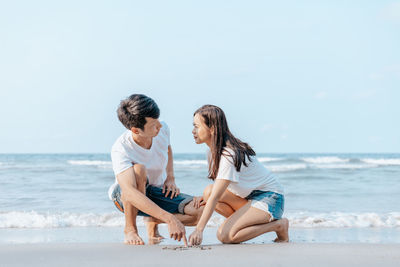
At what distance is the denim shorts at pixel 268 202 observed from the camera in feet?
12.1

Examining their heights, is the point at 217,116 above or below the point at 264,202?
above

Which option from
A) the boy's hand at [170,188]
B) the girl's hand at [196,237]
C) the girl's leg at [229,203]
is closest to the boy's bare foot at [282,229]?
the girl's leg at [229,203]

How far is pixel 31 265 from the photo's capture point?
3.06m

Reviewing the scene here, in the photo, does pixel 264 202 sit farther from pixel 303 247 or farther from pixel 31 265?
pixel 31 265

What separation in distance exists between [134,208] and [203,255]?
0.76 metres

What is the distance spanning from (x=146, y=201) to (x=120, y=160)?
1.29ft

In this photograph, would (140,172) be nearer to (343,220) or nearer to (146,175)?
(146,175)

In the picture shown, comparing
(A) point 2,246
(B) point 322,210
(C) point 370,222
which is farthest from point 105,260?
(B) point 322,210

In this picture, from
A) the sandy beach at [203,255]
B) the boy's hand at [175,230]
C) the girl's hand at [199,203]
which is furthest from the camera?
the girl's hand at [199,203]

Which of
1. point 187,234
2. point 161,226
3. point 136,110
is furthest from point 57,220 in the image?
point 136,110

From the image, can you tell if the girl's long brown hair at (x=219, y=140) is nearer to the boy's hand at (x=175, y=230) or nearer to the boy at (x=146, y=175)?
the boy at (x=146, y=175)

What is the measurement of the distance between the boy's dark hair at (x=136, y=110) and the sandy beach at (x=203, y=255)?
93 centimetres

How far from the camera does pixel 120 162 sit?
3.61 m

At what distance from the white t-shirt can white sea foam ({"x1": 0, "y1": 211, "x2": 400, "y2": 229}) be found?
185 centimetres
